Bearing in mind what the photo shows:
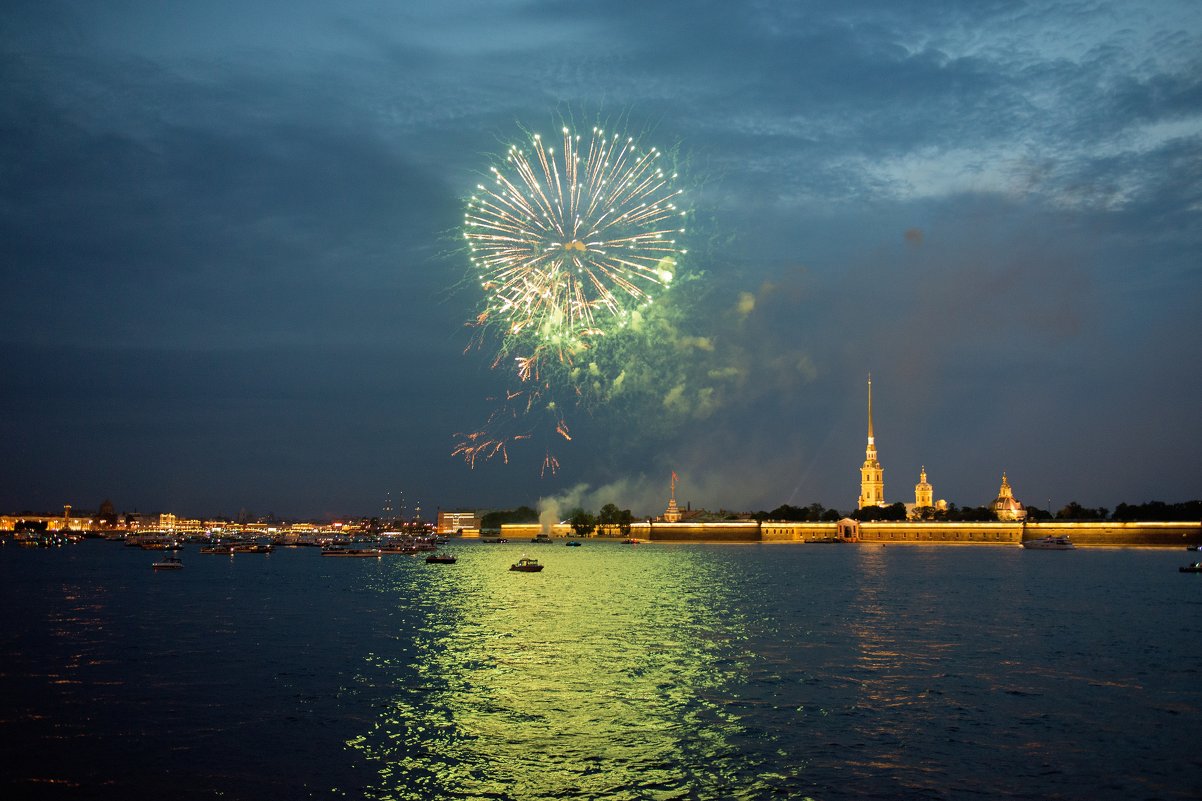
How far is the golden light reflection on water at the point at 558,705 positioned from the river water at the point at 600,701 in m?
0.10

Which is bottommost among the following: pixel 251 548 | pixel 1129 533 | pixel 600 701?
pixel 251 548

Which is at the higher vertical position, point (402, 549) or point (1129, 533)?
point (1129, 533)

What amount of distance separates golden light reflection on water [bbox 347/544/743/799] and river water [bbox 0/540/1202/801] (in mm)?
102

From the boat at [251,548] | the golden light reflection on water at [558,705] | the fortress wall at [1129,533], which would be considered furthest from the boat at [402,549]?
the fortress wall at [1129,533]

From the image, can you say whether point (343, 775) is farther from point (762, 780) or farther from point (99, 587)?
point (99, 587)

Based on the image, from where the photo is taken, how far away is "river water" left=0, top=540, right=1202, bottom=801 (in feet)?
60.2

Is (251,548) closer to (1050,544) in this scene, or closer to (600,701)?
(600,701)

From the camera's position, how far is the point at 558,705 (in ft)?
81.9

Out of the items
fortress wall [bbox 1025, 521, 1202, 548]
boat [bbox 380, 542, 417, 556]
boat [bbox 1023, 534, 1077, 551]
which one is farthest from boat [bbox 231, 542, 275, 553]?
fortress wall [bbox 1025, 521, 1202, 548]

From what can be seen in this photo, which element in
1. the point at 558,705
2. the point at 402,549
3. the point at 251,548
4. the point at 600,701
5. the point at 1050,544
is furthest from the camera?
the point at 1050,544

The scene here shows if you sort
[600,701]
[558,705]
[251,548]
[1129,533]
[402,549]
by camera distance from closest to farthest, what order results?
[558,705]
[600,701]
[251,548]
[402,549]
[1129,533]

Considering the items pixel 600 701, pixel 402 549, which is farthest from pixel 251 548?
pixel 600 701

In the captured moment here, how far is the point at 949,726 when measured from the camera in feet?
75.0

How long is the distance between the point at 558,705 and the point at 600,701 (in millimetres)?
1255
